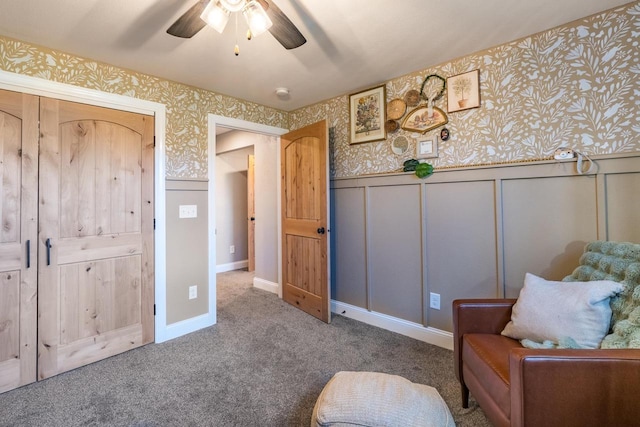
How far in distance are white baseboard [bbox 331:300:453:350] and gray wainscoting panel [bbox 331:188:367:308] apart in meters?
0.08

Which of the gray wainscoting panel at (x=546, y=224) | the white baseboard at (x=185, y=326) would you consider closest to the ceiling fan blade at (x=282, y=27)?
the gray wainscoting panel at (x=546, y=224)

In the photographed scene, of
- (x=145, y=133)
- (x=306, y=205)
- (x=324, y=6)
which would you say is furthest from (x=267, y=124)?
(x=324, y=6)

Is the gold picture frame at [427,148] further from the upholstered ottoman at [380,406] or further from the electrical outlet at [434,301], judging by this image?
the upholstered ottoman at [380,406]

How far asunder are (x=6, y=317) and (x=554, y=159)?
3761mm

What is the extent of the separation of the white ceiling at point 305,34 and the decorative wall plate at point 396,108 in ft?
0.79

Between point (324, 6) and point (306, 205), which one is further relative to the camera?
point (306, 205)

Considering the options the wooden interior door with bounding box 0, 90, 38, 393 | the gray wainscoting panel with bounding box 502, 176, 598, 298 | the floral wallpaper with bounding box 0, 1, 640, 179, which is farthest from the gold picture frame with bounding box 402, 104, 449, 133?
Result: the wooden interior door with bounding box 0, 90, 38, 393

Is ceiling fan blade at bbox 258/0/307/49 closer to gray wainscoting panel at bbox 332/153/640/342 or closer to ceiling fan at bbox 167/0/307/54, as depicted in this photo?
ceiling fan at bbox 167/0/307/54

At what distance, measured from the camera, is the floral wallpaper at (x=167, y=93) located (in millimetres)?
1980

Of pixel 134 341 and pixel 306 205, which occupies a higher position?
pixel 306 205

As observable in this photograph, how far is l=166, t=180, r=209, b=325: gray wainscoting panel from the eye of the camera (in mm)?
2589

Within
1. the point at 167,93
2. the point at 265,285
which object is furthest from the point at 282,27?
the point at 265,285

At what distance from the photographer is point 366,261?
2869 millimetres

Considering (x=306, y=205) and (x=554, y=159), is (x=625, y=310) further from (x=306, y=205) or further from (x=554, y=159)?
(x=306, y=205)
